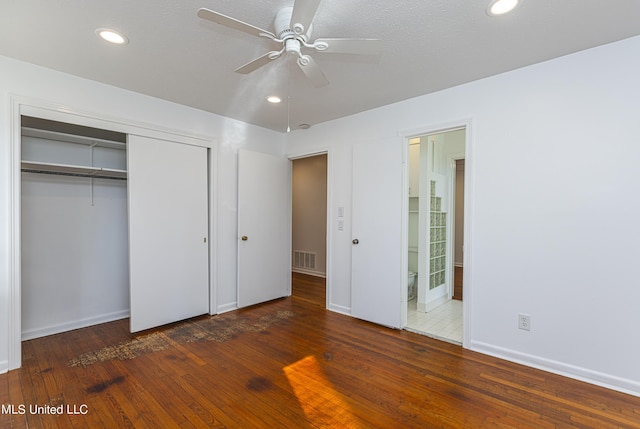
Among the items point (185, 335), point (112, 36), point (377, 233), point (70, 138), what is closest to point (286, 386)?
point (185, 335)

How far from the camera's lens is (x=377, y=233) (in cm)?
351

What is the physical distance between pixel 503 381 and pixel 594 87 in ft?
7.62

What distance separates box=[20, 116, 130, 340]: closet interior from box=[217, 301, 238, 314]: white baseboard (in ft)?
3.59

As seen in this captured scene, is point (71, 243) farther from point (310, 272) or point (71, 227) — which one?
point (310, 272)

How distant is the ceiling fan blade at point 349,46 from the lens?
176cm

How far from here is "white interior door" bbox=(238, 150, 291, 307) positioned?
404 cm

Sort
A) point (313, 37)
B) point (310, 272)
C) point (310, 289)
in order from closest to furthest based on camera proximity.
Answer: point (313, 37) → point (310, 289) → point (310, 272)

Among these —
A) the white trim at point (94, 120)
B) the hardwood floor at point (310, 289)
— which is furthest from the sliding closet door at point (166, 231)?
the hardwood floor at point (310, 289)

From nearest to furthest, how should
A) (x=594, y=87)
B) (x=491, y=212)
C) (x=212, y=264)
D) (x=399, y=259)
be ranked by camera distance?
(x=594, y=87), (x=491, y=212), (x=399, y=259), (x=212, y=264)

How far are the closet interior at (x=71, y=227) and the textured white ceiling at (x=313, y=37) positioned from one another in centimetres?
88

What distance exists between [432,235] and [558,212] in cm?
179

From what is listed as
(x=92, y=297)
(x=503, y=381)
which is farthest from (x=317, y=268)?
A: (x=503, y=381)

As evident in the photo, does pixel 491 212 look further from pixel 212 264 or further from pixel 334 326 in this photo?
pixel 212 264

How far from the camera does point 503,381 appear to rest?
7.54 feet
